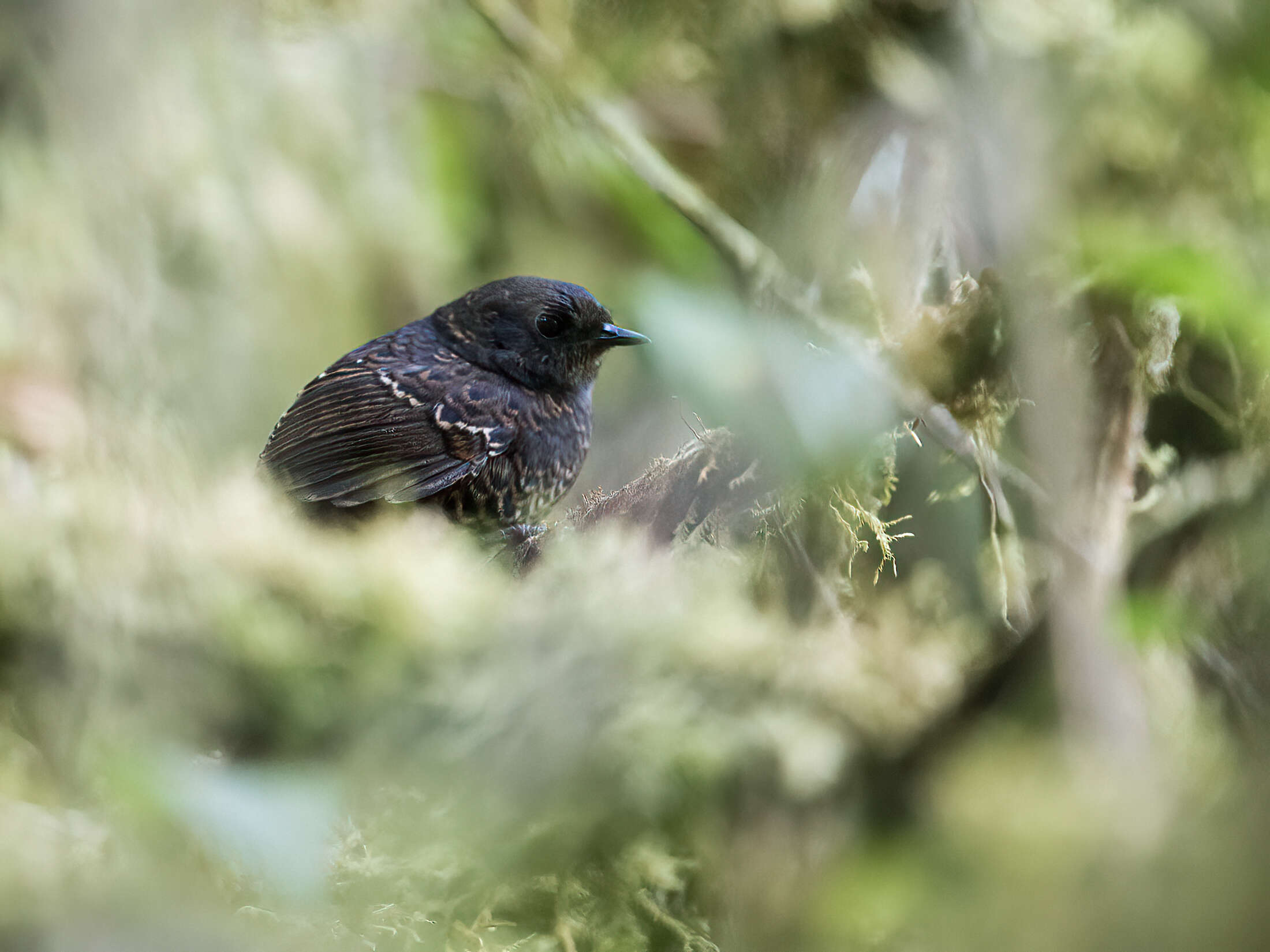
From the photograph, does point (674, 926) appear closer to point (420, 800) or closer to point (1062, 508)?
point (420, 800)

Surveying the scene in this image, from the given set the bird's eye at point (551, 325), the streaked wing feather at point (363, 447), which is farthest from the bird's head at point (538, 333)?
the streaked wing feather at point (363, 447)

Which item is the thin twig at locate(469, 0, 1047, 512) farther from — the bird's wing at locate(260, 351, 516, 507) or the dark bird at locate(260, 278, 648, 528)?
the bird's wing at locate(260, 351, 516, 507)

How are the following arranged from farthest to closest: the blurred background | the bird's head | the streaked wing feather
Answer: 1. the bird's head
2. the streaked wing feather
3. the blurred background

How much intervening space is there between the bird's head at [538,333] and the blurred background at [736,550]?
0.27 feet

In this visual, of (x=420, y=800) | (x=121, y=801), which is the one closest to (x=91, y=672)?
(x=121, y=801)

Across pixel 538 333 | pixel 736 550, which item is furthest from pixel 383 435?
pixel 736 550

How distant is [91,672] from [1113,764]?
186cm

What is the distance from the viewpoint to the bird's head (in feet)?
4.89

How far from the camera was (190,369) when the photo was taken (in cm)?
182

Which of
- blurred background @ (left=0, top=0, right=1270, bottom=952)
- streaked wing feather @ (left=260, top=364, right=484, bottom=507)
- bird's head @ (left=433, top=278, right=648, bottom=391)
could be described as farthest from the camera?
bird's head @ (left=433, top=278, right=648, bottom=391)

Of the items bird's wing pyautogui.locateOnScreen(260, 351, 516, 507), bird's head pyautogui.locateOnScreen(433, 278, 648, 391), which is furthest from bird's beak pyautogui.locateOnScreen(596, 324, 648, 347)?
bird's wing pyautogui.locateOnScreen(260, 351, 516, 507)

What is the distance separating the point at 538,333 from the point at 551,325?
34mm

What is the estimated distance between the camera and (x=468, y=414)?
142 centimetres

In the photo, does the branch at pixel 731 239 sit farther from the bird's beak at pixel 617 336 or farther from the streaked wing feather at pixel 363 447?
the streaked wing feather at pixel 363 447
